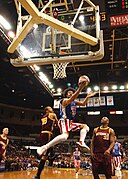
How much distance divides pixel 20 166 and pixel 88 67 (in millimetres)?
8390

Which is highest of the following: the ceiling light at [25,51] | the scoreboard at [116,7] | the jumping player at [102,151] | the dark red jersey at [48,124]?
the scoreboard at [116,7]

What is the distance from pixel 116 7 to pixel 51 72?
9511 millimetres

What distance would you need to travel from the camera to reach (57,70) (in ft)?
21.0

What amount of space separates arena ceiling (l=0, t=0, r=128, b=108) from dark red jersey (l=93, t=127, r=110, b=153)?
4003mm

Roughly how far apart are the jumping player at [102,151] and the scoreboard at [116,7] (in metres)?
4.73

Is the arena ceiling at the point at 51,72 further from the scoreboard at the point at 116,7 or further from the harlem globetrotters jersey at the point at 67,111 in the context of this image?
the harlem globetrotters jersey at the point at 67,111

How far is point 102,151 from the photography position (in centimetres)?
461

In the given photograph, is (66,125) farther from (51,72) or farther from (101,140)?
(51,72)

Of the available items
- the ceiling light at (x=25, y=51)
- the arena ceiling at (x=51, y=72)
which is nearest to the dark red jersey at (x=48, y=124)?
the ceiling light at (x=25, y=51)

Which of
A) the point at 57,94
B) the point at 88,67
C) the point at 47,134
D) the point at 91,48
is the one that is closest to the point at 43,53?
the point at 91,48

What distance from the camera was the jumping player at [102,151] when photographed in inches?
177

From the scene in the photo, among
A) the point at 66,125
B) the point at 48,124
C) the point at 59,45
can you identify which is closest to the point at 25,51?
the point at 59,45

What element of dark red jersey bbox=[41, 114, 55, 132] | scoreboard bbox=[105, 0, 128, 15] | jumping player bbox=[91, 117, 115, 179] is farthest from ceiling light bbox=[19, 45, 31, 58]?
scoreboard bbox=[105, 0, 128, 15]

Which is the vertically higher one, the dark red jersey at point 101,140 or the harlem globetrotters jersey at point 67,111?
the harlem globetrotters jersey at point 67,111
